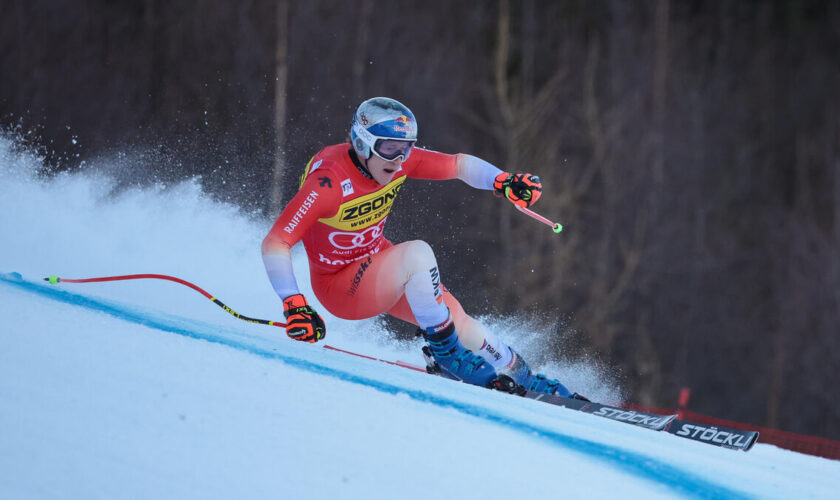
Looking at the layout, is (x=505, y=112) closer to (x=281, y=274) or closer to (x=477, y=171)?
(x=477, y=171)

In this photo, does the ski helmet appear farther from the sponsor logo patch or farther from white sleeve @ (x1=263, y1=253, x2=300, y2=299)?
white sleeve @ (x1=263, y1=253, x2=300, y2=299)

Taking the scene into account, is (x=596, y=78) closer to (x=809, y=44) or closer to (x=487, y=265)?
(x=487, y=265)

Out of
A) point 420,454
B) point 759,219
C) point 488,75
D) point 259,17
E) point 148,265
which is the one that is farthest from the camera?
point 759,219

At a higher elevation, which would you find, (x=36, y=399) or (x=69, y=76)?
(x=69, y=76)

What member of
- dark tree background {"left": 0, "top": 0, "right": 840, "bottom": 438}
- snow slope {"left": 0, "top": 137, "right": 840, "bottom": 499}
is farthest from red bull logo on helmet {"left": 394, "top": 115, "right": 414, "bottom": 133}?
dark tree background {"left": 0, "top": 0, "right": 840, "bottom": 438}

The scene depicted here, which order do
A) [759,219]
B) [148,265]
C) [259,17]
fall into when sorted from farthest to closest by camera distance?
[759,219]
[259,17]
[148,265]

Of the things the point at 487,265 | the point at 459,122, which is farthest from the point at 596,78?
the point at 487,265

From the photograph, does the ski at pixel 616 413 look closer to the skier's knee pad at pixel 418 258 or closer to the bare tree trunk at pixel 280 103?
the skier's knee pad at pixel 418 258

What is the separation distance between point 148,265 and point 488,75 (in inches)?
276

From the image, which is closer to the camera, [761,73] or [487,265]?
[487,265]

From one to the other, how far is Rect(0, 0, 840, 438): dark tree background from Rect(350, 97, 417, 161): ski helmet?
305cm

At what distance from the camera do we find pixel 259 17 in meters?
8.81

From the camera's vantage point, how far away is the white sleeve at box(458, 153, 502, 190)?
11.8ft

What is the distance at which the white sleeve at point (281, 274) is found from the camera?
2887 mm
